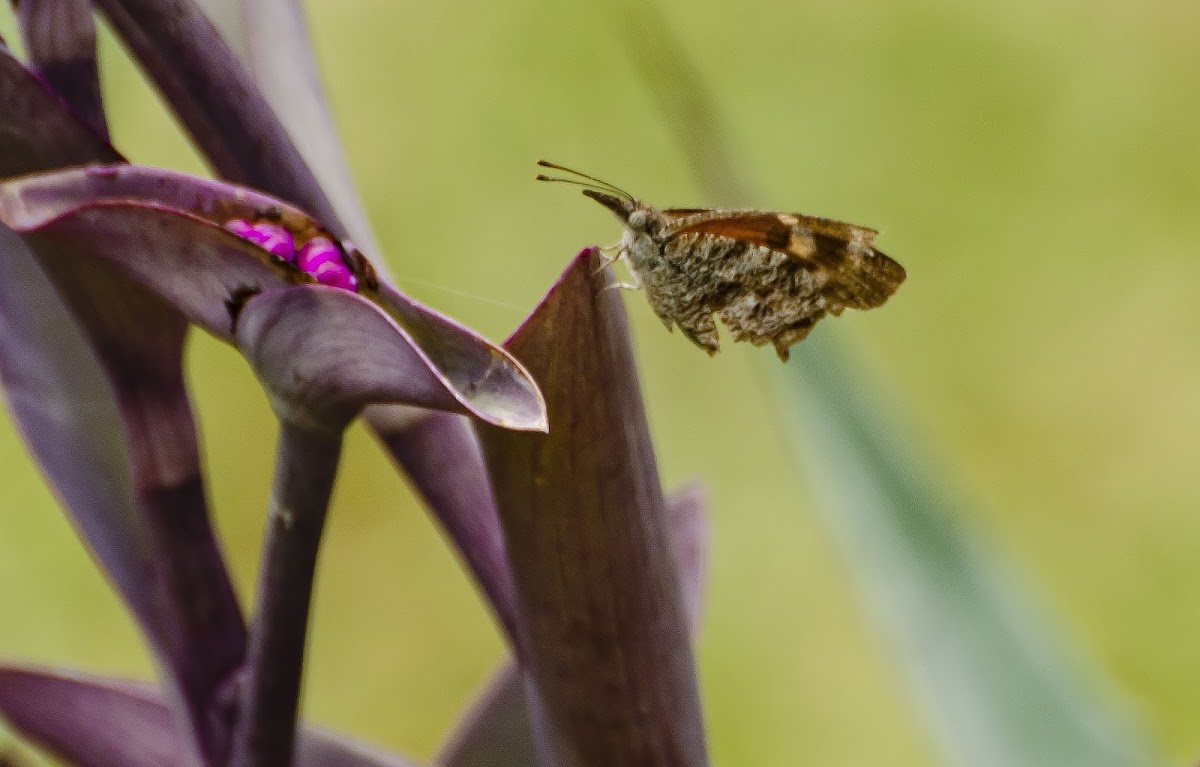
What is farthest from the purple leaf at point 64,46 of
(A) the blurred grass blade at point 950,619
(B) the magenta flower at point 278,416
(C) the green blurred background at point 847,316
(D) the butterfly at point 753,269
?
(C) the green blurred background at point 847,316

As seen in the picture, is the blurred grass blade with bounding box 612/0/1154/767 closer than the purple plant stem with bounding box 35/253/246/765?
No

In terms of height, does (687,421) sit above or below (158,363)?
below

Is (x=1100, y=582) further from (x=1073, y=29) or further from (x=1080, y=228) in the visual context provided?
(x=1073, y=29)

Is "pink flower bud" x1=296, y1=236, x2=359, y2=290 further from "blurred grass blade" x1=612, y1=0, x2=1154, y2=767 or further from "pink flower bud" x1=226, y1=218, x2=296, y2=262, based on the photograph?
"blurred grass blade" x1=612, y1=0, x2=1154, y2=767

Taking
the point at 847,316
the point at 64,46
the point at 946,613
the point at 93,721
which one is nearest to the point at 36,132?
the point at 64,46

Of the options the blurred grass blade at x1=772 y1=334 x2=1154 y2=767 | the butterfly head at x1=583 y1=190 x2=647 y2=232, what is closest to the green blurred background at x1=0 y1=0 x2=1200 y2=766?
the blurred grass blade at x1=772 y1=334 x2=1154 y2=767

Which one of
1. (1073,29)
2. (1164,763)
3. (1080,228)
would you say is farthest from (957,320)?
(1164,763)
